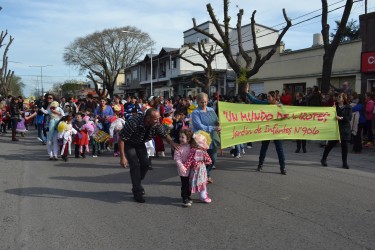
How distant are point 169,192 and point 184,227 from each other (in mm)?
1885

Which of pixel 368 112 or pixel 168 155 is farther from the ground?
pixel 368 112

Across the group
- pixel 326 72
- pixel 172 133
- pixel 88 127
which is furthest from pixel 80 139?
pixel 326 72

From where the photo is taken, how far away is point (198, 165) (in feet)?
19.1

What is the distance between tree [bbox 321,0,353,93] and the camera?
14.9 metres

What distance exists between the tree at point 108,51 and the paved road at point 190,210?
47.2 m

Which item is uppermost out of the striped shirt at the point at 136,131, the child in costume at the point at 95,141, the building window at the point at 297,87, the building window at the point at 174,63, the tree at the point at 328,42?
the building window at the point at 174,63

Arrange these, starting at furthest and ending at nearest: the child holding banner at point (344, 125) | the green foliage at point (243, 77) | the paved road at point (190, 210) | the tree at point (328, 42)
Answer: the green foliage at point (243, 77)
the tree at point (328, 42)
the child holding banner at point (344, 125)
the paved road at point (190, 210)

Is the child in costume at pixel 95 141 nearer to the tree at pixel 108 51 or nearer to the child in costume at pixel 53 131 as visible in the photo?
the child in costume at pixel 53 131

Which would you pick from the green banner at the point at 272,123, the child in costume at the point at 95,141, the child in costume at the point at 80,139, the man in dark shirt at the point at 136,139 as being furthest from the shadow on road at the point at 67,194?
the child in costume at the point at 95,141

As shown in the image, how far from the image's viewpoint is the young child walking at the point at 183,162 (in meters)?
5.80

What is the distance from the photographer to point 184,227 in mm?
4844

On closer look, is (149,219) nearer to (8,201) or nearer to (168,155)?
(8,201)

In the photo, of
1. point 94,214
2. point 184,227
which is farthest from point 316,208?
point 94,214

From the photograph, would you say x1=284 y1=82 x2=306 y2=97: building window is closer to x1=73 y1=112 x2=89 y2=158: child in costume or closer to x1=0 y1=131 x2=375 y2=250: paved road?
x1=0 y1=131 x2=375 y2=250: paved road
